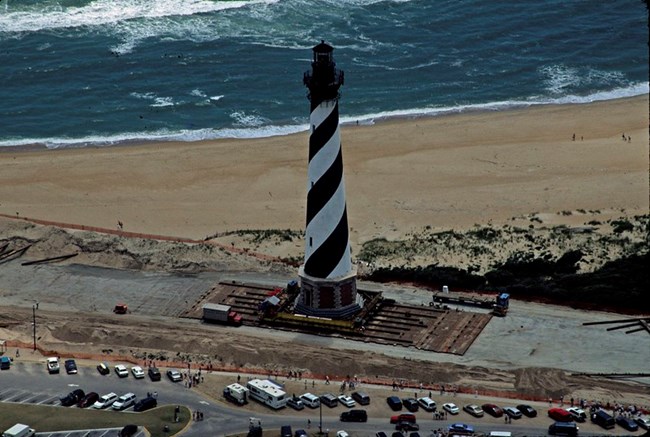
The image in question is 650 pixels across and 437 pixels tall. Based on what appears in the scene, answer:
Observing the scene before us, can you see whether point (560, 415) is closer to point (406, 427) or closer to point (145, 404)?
point (406, 427)

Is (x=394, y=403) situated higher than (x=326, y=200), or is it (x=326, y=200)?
(x=326, y=200)

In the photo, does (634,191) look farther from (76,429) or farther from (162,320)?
(76,429)

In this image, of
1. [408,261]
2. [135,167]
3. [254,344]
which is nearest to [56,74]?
[135,167]

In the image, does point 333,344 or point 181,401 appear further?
point 333,344

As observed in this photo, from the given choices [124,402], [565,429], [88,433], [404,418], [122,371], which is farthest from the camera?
[122,371]

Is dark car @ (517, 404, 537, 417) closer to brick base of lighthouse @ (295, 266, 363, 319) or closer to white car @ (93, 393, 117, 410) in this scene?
brick base of lighthouse @ (295, 266, 363, 319)

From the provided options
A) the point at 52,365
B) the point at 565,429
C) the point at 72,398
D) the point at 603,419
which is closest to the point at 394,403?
the point at 565,429

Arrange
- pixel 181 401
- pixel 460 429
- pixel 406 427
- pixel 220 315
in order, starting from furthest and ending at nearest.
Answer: pixel 220 315 < pixel 181 401 < pixel 406 427 < pixel 460 429
